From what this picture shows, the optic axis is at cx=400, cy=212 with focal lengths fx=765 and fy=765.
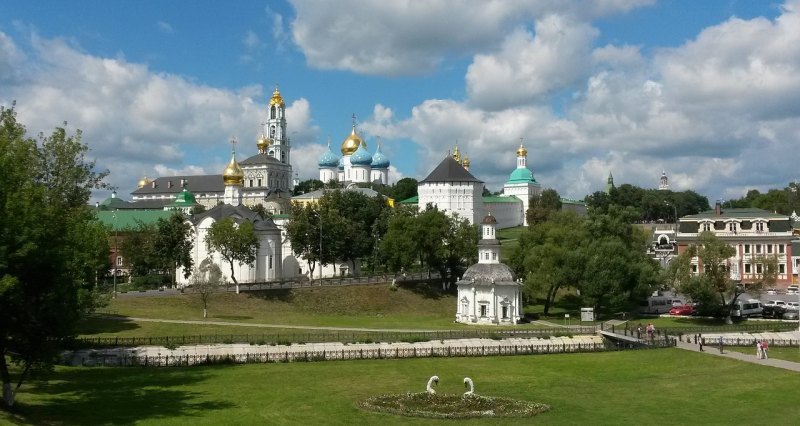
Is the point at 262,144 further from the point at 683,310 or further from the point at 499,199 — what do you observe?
the point at 683,310

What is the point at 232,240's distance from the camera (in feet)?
224

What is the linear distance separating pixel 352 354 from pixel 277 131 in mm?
117428

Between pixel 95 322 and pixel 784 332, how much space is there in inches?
1832

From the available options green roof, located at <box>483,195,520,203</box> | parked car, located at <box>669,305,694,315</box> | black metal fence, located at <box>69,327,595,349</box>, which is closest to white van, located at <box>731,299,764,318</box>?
parked car, located at <box>669,305,694,315</box>

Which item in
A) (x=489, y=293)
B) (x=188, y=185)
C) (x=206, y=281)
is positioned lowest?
(x=489, y=293)

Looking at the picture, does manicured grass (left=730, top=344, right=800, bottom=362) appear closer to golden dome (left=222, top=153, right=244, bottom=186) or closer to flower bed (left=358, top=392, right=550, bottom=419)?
flower bed (left=358, top=392, right=550, bottom=419)

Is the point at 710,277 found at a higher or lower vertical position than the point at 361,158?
lower

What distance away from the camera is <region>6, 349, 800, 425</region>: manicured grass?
90.9 feet

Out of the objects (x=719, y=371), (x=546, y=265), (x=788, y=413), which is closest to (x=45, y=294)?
(x=788, y=413)

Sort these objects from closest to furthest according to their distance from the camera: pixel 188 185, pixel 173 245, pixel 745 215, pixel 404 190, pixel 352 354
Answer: pixel 352 354, pixel 173 245, pixel 745 215, pixel 404 190, pixel 188 185

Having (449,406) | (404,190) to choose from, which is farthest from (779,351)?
(404,190)

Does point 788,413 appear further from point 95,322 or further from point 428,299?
point 428,299

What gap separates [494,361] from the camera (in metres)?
42.8

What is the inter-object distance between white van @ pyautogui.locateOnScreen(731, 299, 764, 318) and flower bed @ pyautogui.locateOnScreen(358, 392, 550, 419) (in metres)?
39.3
